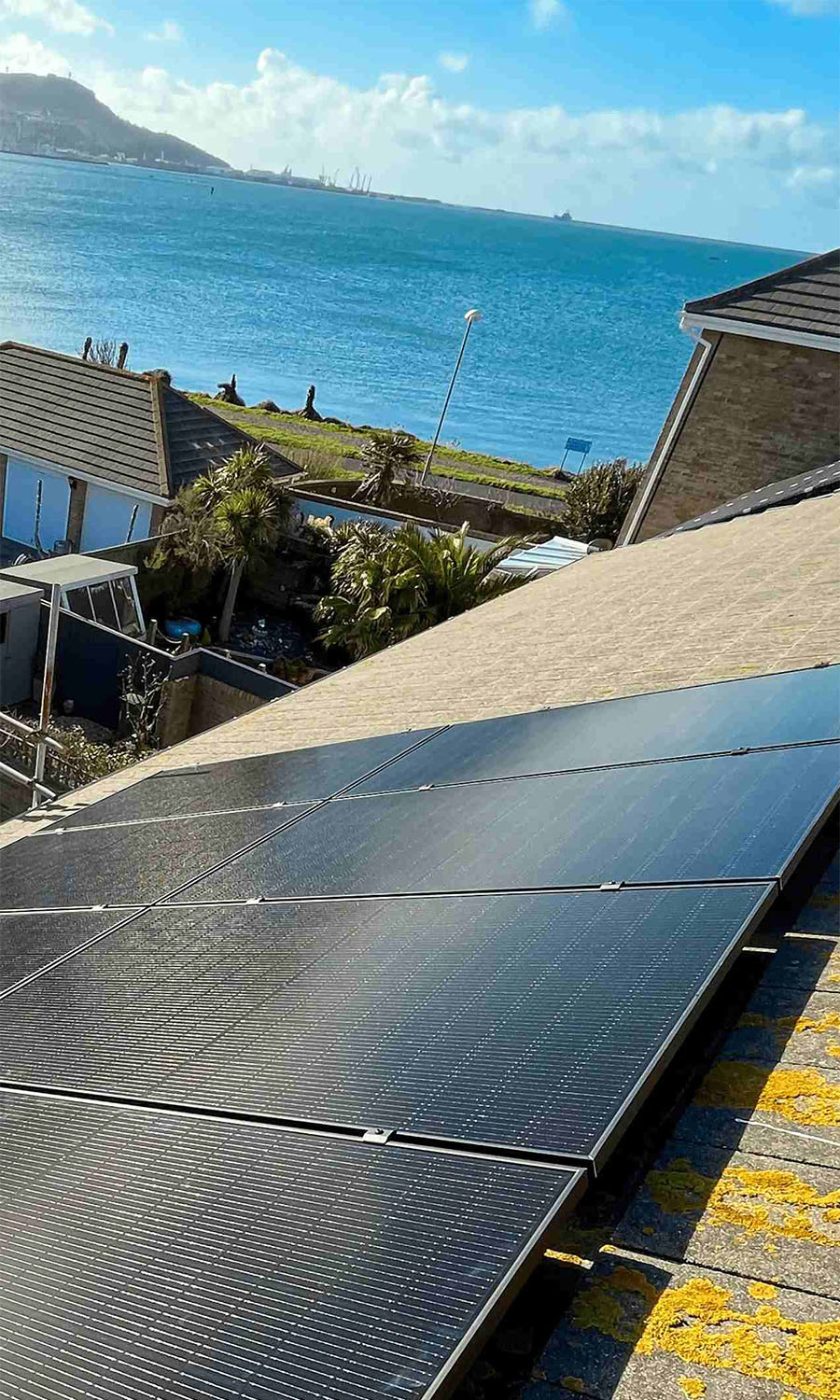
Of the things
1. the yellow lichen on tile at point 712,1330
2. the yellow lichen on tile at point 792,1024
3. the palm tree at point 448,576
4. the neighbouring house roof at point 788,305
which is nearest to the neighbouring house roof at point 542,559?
the palm tree at point 448,576

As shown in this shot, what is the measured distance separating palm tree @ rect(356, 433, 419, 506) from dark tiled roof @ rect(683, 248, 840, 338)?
51.0 feet

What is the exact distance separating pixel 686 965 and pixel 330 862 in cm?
272

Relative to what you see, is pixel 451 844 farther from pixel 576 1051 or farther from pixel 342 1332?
pixel 342 1332

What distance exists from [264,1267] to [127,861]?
5043 millimetres

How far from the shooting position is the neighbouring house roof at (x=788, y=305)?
59.6ft

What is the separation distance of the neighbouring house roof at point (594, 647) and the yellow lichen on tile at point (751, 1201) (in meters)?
4.90

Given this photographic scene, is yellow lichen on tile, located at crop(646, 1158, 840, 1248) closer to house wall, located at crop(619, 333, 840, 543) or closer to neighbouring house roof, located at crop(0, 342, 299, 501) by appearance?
house wall, located at crop(619, 333, 840, 543)

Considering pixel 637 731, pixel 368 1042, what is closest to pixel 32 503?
pixel 637 731

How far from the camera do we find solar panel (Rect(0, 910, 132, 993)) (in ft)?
20.6

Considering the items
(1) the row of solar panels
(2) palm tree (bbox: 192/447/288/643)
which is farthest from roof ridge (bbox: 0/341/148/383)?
(1) the row of solar panels

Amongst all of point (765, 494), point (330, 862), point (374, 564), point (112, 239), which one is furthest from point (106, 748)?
point (112, 239)

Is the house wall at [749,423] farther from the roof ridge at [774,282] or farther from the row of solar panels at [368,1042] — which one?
the row of solar panels at [368,1042]

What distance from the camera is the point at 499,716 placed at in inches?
340

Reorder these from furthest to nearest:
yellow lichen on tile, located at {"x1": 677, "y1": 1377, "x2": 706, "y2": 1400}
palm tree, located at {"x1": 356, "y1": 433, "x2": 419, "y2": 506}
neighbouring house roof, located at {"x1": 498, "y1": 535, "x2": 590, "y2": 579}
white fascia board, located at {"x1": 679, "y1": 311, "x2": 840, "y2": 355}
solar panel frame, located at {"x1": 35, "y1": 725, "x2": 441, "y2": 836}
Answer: palm tree, located at {"x1": 356, "y1": 433, "x2": 419, "y2": 506} < neighbouring house roof, located at {"x1": 498, "y1": 535, "x2": 590, "y2": 579} < white fascia board, located at {"x1": 679, "y1": 311, "x2": 840, "y2": 355} < solar panel frame, located at {"x1": 35, "y1": 725, "x2": 441, "y2": 836} < yellow lichen on tile, located at {"x1": 677, "y1": 1377, "x2": 706, "y2": 1400}
